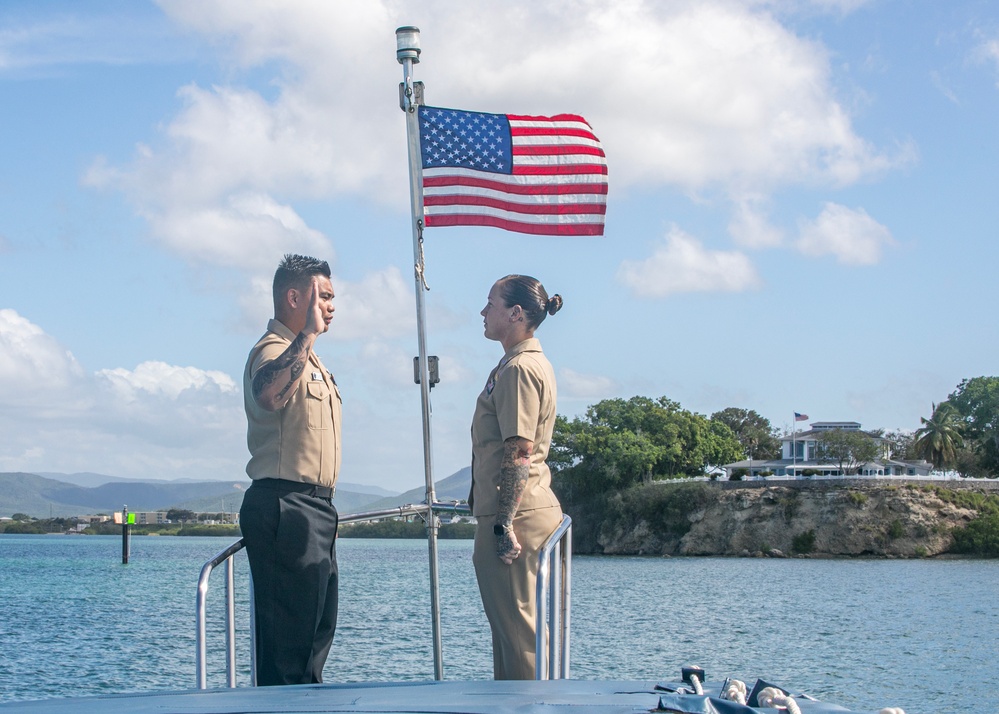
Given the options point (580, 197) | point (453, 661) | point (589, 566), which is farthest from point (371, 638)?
point (589, 566)

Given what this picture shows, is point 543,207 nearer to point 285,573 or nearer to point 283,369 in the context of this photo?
point 283,369

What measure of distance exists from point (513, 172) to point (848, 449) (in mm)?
85787

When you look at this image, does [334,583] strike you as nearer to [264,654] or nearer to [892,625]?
[264,654]

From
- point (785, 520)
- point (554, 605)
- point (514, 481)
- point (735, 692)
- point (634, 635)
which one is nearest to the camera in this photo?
point (735, 692)

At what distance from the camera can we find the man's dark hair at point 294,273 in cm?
462

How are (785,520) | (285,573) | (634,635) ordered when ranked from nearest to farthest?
(285,573), (634,635), (785,520)

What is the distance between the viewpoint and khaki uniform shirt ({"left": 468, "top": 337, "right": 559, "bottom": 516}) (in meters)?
4.31

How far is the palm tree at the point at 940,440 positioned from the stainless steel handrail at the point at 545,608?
9082cm

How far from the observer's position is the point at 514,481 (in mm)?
4242

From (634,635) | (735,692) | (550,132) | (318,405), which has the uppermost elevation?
(550,132)

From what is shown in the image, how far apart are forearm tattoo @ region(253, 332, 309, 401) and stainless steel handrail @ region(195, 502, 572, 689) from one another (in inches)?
30.4

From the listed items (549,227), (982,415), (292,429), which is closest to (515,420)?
(292,429)

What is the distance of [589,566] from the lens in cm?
6131

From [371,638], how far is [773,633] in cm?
998
